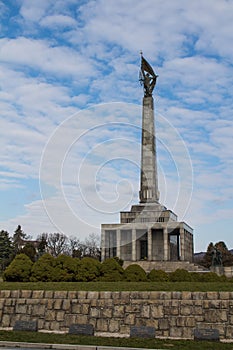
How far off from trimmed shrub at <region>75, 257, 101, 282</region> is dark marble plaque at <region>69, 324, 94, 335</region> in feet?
25.8

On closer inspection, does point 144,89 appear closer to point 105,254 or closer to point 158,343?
point 105,254

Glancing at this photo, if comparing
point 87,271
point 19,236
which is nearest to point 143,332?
point 87,271

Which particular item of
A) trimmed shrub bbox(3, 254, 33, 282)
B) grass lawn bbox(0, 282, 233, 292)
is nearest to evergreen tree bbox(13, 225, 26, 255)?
trimmed shrub bbox(3, 254, 33, 282)

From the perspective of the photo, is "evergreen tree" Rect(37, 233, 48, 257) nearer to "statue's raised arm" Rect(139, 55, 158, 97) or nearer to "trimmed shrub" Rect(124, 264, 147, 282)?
"statue's raised arm" Rect(139, 55, 158, 97)

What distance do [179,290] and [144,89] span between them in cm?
3995

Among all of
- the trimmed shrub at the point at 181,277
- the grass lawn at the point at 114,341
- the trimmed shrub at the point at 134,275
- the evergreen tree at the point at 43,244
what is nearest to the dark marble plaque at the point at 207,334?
the grass lawn at the point at 114,341

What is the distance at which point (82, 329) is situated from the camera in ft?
42.3

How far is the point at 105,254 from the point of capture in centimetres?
4822

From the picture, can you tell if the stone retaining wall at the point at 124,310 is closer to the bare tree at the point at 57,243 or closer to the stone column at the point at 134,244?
the stone column at the point at 134,244

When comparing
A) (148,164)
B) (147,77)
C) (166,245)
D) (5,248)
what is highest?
(147,77)

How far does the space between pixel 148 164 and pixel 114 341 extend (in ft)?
120

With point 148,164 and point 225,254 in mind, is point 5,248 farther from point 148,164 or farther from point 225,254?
point 225,254

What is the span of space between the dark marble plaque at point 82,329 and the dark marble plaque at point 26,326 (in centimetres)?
123

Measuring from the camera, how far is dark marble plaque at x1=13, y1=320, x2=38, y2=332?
1340 centimetres
